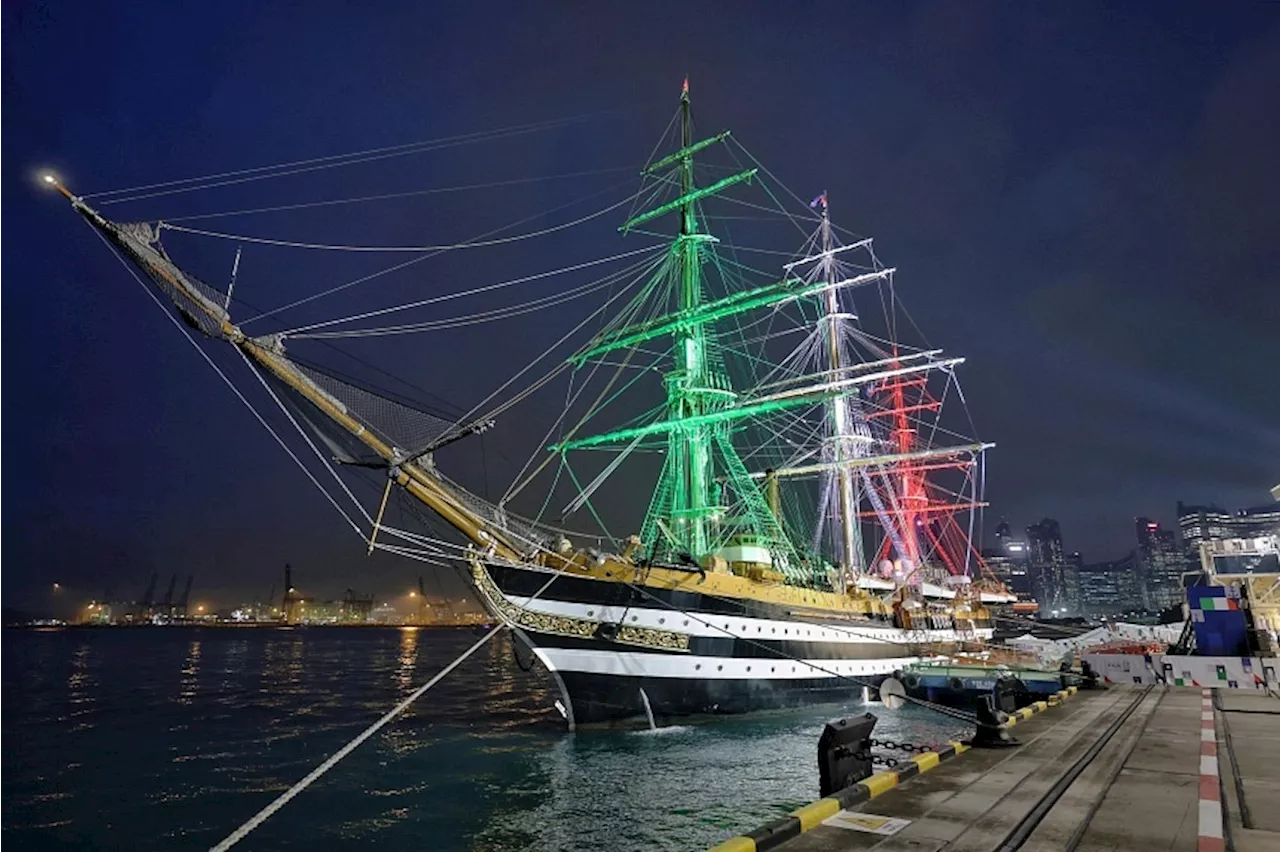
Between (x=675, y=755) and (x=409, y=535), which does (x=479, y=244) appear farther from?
(x=675, y=755)

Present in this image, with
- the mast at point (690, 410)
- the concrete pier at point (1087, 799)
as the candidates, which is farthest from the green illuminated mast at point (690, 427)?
the concrete pier at point (1087, 799)

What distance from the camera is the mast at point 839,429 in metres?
39.5

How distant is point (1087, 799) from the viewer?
6.38m

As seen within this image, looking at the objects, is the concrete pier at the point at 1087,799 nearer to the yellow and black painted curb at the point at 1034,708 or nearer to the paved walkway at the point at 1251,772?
the paved walkway at the point at 1251,772

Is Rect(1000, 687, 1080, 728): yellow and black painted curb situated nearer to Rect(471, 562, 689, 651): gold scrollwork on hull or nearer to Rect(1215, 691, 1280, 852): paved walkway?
Rect(1215, 691, 1280, 852): paved walkway

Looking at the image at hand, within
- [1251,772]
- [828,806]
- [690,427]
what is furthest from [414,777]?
[690,427]

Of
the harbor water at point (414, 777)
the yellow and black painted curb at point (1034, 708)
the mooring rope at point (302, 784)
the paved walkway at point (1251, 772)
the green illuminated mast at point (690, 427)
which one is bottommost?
the harbor water at point (414, 777)

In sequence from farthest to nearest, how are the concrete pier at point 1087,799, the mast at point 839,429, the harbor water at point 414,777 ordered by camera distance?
the mast at point 839,429
the harbor water at point 414,777
the concrete pier at point 1087,799

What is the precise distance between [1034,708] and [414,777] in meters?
12.9

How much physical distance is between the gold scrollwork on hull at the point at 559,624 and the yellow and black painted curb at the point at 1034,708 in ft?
27.8

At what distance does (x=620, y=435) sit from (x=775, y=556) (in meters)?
8.05

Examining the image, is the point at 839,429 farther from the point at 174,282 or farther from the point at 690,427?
the point at 174,282

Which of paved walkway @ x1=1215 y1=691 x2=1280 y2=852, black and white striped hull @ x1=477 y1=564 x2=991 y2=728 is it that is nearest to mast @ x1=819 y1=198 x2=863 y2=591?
black and white striped hull @ x1=477 y1=564 x2=991 y2=728

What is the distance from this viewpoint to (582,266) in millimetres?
22406
